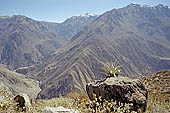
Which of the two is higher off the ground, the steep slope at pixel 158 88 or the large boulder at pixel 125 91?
the large boulder at pixel 125 91

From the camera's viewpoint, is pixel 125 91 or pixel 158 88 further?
pixel 158 88

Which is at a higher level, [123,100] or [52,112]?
[52,112]

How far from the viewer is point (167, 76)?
52.9ft

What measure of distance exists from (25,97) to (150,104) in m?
5.34

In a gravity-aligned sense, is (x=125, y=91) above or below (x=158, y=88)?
above

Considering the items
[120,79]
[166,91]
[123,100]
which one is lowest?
[166,91]

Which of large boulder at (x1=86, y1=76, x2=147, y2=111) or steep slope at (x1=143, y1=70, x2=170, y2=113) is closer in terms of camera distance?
large boulder at (x1=86, y1=76, x2=147, y2=111)

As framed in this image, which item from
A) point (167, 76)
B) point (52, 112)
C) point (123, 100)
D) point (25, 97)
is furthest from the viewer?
point (167, 76)

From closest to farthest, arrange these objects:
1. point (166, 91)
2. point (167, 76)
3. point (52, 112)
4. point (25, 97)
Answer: point (52, 112)
point (25, 97)
point (166, 91)
point (167, 76)

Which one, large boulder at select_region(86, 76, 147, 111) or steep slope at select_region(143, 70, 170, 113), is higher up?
large boulder at select_region(86, 76, 147, 111)

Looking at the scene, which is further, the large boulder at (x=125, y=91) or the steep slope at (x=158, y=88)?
the steep slope at (x=158, y=88)

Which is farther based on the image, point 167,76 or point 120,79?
point 167,76

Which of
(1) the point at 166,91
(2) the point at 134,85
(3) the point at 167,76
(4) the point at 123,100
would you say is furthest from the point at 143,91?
(3) the point at 167,76

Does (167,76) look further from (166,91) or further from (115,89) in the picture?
(115,89)
